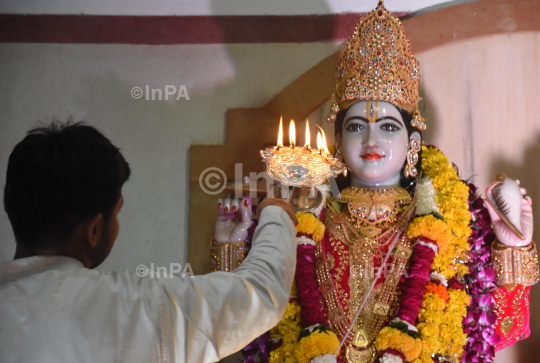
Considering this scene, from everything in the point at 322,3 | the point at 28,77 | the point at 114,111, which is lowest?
the point at 114,111

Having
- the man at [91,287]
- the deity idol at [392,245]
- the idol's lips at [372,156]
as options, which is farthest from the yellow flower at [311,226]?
the man at [91,287]

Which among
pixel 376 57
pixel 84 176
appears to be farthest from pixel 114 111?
pixel 84 176

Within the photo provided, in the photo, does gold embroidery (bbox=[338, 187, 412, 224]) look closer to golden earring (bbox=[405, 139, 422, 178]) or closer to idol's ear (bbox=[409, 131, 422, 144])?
golden earring (bbox=[405, 139, 422, 178])

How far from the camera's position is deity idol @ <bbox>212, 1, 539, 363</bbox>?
217 centimetres

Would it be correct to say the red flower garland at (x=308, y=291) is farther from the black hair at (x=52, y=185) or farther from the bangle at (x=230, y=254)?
the black hair at (x=52, y=185)

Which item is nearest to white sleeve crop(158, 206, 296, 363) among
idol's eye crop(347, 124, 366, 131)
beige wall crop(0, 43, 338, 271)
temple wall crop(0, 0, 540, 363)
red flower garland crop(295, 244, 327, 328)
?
red flower garland crop(295, 244, 327, 328)

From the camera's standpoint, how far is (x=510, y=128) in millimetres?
3045

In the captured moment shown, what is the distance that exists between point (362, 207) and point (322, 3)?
153 cm

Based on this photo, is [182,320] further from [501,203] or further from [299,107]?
[299,107]

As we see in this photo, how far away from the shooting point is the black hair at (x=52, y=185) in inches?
48.7

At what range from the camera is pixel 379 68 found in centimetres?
241

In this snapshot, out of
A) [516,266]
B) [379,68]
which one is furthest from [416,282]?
[379,68]

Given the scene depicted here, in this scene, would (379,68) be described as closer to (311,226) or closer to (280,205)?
(311,226)

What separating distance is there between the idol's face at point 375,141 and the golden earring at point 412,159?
4 cm
